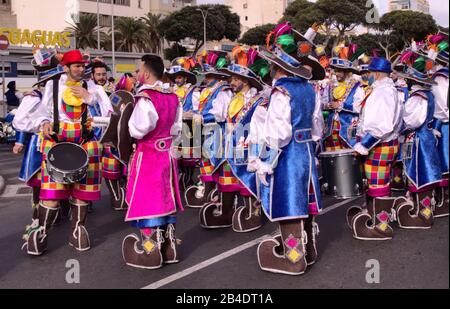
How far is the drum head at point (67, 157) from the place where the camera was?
5.82 meters

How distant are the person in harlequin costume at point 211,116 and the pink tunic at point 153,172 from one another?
1.80 meters

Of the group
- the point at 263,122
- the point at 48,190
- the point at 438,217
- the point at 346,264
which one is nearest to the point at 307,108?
the point at 263,122

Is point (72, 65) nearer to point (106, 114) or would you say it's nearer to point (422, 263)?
point (106, 114)

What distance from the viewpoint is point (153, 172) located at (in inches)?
218

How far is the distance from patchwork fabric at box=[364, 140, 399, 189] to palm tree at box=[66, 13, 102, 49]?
5154 cm

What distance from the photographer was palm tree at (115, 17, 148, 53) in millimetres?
57719

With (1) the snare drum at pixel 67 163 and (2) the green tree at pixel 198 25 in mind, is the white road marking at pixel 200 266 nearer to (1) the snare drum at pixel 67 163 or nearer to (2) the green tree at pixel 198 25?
(1) the snare drum at pixel 67 163

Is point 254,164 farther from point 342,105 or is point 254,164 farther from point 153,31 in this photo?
point 153,31

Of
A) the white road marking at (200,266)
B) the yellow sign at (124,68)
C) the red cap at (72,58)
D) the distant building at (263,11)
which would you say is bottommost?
the white road marking at (200,266)

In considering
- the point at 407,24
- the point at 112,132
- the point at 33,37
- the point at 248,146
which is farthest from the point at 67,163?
the point at 407,24

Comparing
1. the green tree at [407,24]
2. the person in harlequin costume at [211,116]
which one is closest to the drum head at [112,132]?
the person in harlequin costume at [211,116]

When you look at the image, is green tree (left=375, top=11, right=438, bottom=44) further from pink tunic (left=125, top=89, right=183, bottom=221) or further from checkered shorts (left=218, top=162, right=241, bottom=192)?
pink tunic (left=125, top=89, right=183, bottom=221)

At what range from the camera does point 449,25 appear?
288 centimetres

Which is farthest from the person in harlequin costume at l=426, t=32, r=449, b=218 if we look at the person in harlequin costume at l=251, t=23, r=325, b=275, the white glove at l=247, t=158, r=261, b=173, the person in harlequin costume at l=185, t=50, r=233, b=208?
the white glove at l=247, t=158, r=261, b=173
